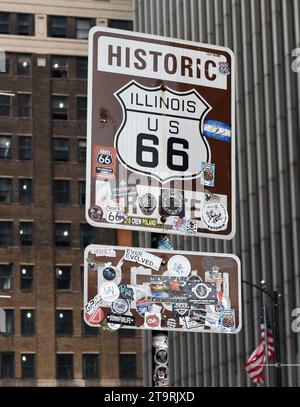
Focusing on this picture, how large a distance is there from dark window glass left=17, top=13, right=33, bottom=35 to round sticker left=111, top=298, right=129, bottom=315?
336 feet

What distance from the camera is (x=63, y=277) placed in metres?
106

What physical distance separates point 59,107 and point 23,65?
471 cm

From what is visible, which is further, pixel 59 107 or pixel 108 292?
Result: pixel 59 107

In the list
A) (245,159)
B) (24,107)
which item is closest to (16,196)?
(24,107)

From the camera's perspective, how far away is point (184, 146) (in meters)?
8.64

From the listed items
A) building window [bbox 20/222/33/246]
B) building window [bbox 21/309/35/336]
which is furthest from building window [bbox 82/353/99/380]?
building window [bbox 20/222/33/246]

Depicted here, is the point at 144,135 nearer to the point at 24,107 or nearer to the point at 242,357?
the point at 242,357

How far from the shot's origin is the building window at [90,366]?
339 ft

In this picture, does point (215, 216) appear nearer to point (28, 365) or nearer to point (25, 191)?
point (28, 365)

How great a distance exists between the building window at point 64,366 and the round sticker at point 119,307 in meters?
95.4

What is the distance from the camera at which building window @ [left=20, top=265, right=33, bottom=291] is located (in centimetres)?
10500

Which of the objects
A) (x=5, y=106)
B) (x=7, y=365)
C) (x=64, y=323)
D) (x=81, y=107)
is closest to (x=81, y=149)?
(x=81, y=107)

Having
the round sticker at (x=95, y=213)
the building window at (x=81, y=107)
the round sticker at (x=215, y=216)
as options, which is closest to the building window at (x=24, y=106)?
the building window at (x=81, y=107)

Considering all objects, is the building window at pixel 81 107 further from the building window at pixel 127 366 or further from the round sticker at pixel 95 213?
the round sticker at pixel 95 213
